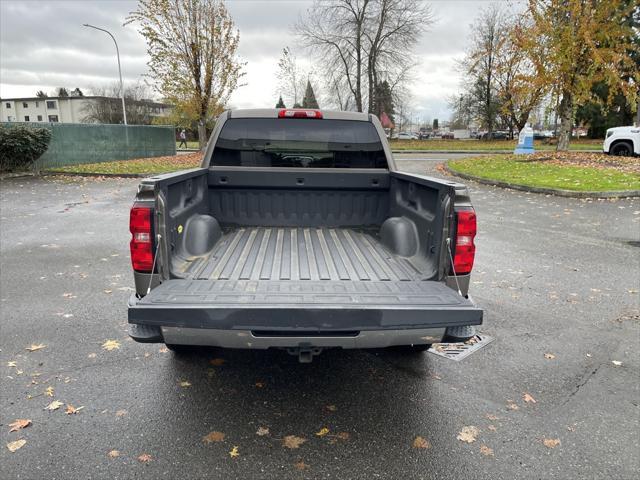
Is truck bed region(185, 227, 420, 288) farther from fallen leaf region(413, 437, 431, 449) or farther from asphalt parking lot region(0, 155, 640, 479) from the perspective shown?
fallen leaf region(413, 437, 431, 449)

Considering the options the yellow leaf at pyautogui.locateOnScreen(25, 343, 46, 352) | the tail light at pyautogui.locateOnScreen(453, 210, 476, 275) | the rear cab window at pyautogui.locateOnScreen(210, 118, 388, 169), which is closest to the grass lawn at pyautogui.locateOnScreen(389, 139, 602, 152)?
the rear cab window at pyautogui.locateOnScreen(210, 118, 388, 169)

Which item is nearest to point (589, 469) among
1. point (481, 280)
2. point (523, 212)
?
point (481, 280)

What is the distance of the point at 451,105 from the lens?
54688mm

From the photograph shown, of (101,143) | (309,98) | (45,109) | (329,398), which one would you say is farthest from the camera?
(45,109)

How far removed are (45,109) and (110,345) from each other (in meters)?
95.8

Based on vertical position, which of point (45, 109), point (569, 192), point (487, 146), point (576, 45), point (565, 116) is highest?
point (45, 109)

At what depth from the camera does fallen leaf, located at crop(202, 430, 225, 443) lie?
2736 millimetres

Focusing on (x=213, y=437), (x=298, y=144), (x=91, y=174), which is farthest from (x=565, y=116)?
(x=213, y=437)

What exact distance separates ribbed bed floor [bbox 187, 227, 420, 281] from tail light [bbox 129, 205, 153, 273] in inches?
13.5

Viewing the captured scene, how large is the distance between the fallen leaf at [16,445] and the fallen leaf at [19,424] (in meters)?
0.13

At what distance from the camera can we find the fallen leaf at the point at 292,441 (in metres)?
2.71

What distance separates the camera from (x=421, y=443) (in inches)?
108

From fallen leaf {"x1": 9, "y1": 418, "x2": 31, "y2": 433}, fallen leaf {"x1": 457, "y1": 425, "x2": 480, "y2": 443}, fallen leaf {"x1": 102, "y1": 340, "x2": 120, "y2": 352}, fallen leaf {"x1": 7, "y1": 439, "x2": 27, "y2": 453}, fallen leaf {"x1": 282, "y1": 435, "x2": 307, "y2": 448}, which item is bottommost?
fallen leaf {"x1": 457, "y1": 425, "x2": 480, "y2": 443}

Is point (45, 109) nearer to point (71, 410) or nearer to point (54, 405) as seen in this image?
point (54, 405)
